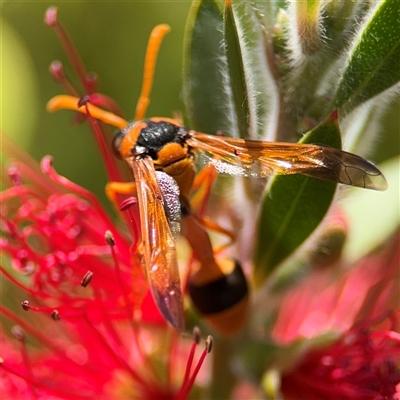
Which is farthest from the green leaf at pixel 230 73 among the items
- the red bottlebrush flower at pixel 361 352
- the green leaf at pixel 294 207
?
the red bottlebrush flower at pixel 361 352

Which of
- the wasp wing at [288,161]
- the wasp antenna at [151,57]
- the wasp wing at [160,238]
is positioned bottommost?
the wasp wing at [160,238]

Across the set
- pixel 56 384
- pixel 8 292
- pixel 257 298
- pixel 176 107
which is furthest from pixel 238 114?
pixel 176 107

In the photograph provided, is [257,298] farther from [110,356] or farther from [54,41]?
[54,41]

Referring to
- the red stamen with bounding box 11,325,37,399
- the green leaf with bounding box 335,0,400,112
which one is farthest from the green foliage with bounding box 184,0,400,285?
the red stamen with bounding box 11,325,37,399

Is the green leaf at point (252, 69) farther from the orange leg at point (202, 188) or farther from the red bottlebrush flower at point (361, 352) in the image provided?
the red bottlebrush flower at point (361, 352)

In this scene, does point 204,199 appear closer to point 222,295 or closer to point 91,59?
point 222,295

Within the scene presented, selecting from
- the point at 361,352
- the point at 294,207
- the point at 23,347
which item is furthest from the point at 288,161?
the point at 23,347

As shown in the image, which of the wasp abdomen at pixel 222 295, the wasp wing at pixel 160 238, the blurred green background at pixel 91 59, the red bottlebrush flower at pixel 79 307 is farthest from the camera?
the blurred green background at pixel 91 59
